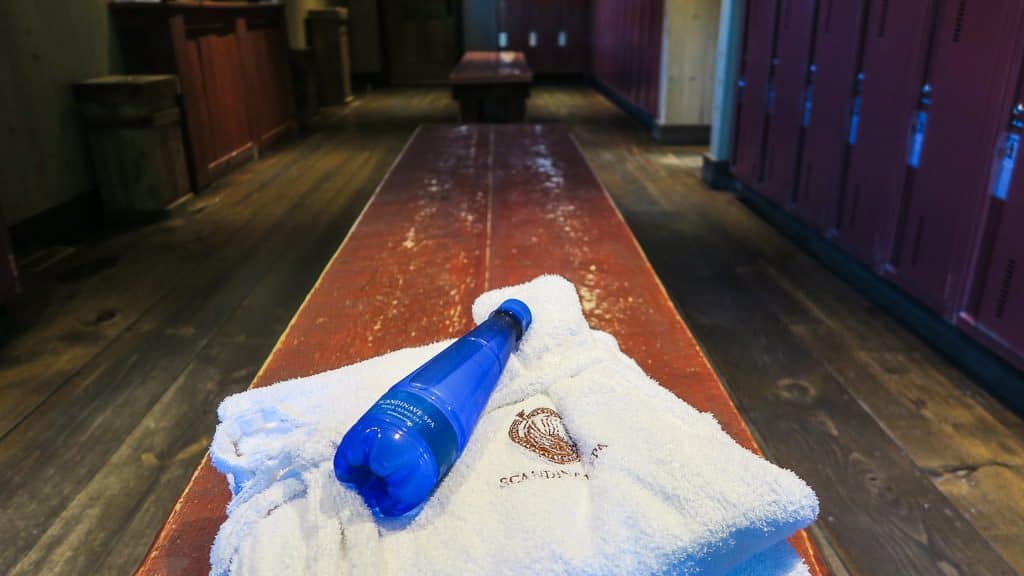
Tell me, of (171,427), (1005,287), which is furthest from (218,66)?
(1005,287)

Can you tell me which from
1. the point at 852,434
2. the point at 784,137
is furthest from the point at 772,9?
the point at 852,434

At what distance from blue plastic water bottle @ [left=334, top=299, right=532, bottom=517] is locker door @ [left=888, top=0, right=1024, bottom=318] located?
2132 millimetres

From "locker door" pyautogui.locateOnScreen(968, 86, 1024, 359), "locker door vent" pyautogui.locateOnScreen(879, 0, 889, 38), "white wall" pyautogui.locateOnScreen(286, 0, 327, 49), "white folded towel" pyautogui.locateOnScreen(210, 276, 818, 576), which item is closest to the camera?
"white folded towel" pyautogui.locateOnScreen(210, 276, 818, 576)

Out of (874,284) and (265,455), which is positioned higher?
(265,455)

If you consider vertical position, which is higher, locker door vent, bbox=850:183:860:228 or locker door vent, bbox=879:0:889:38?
locker door vent, bbox=879:0:889:38

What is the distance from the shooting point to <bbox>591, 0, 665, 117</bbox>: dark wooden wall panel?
260 inches

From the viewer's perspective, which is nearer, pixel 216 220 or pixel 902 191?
pixel 902 191

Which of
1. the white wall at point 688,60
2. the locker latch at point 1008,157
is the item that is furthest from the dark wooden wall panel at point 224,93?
the locker latch at point 1008,157

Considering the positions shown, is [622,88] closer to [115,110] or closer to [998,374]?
[115,110]

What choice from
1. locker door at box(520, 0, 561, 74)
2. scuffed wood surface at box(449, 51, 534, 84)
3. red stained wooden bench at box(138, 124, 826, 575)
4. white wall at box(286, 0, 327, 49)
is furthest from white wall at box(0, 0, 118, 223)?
locker door at box(520, 0, 561, 74)

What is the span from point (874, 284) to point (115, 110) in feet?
12.6

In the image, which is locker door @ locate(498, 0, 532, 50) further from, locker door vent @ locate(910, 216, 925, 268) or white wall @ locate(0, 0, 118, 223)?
locker door vent @ locate(910, 216, 925, 268)

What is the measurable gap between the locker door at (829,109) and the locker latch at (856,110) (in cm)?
1

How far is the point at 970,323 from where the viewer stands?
2215 mm
